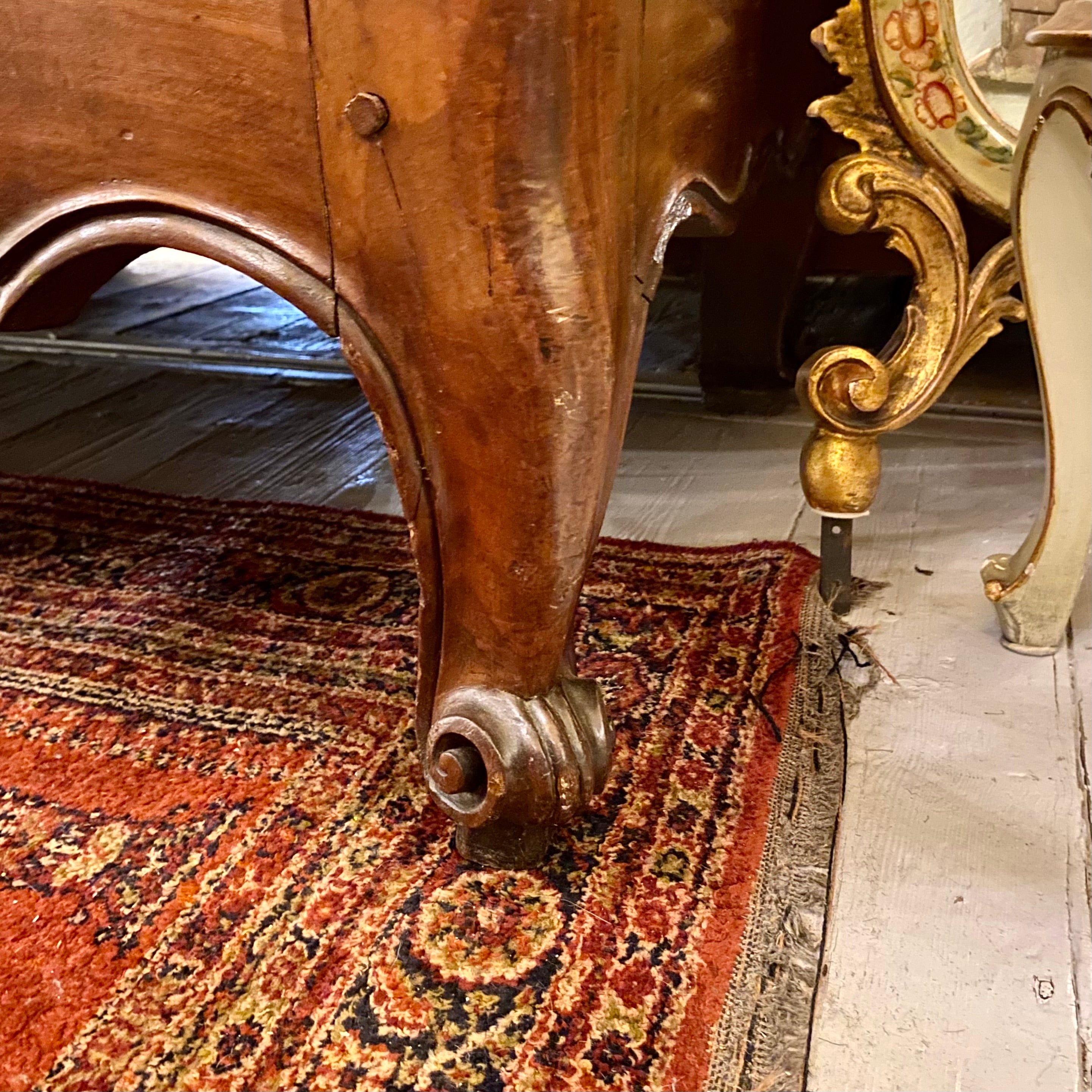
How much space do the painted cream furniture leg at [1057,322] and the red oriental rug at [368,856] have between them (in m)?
0.16

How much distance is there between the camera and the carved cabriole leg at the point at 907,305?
0.82 meters

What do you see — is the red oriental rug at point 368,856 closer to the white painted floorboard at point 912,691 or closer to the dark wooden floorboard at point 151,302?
the white painted floorboard at point 912,691

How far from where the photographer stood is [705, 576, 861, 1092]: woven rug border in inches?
19.4

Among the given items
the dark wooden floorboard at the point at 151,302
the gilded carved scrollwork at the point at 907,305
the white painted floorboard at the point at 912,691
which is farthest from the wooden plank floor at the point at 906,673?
the dark wooden floorboard at the point at 151,302

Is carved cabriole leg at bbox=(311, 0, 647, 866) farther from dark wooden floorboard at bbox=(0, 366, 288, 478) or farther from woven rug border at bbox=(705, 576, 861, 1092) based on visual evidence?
dark wooden floorboard at bbox=(0, 366, 288, 478)

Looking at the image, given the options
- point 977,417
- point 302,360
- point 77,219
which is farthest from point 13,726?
point 977,417

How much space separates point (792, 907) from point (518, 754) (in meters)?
0.19

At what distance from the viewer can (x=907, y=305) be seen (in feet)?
2.89

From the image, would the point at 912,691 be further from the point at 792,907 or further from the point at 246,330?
the point at 246,330

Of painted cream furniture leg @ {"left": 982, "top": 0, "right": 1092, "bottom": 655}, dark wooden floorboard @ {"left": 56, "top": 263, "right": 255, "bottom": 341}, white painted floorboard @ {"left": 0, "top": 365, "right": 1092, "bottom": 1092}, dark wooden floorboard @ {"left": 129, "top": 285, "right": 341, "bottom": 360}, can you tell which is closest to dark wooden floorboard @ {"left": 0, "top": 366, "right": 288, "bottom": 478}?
white painted floorboard @ {"left": 0, "top": 365, "right": 1092, "bottom": 1092}

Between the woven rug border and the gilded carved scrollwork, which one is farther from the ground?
the gilded carved scrollwork

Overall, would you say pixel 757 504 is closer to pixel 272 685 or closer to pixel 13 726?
pixel 272 685

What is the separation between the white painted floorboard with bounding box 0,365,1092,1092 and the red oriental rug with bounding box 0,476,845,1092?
4cm

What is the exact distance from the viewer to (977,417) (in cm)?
142
